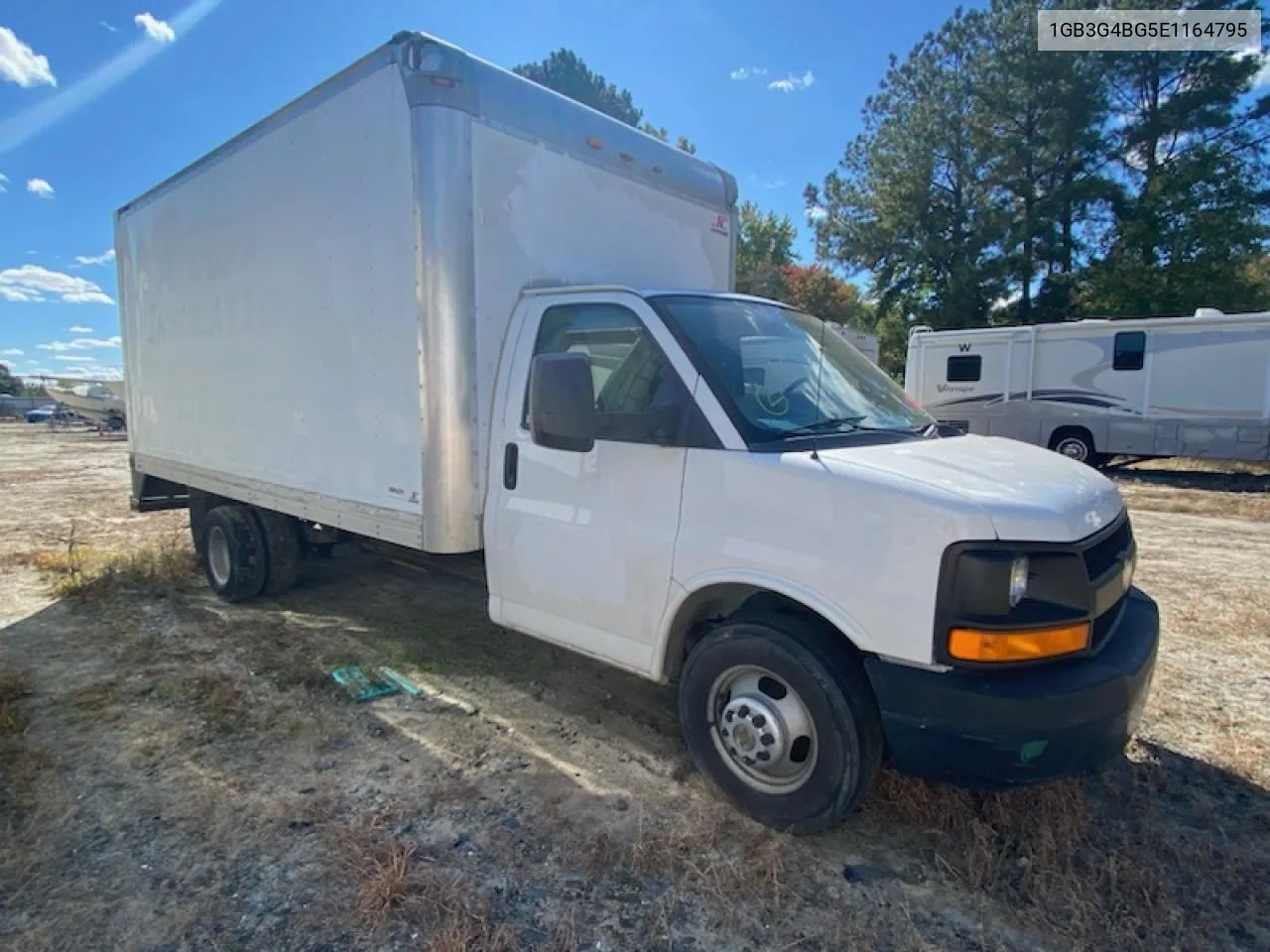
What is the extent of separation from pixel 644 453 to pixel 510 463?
2.67 feet

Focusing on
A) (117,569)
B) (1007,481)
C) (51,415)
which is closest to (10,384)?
(51,415)

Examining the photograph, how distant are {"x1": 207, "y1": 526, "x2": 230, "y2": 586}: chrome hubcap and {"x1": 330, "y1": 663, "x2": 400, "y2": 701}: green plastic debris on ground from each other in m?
2.15

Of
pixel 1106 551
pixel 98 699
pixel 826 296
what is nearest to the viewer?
pixel 1106 551

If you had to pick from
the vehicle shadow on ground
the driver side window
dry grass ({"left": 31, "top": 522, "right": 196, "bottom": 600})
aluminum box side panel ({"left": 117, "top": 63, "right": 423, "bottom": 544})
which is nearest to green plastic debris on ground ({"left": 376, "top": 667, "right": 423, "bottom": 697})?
aluminum box side panel ({"left": 117, "top": 63, "right": 423, "bottom": 544})

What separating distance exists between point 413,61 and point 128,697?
380cm

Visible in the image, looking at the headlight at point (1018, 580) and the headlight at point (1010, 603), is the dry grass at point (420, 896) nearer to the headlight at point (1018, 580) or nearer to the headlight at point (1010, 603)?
the headlight at point (1010, 603)

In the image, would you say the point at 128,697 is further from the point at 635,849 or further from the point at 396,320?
the point at 635,849

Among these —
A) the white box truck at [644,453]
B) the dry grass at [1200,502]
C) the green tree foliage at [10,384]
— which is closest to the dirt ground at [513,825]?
the white box truck at [644,453]

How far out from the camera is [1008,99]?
27.2 metres

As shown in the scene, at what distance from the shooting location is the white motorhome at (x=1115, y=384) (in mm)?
13172

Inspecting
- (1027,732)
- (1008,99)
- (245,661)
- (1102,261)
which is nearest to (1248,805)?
(1027,732)

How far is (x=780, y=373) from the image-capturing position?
130 inches

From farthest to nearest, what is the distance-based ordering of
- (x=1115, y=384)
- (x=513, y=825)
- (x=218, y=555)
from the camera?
(x=1115, y=384) → (x=218, y=555) → (x=513, y=825)

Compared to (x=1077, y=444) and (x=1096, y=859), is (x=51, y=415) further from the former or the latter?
(x=1096, y=859)
